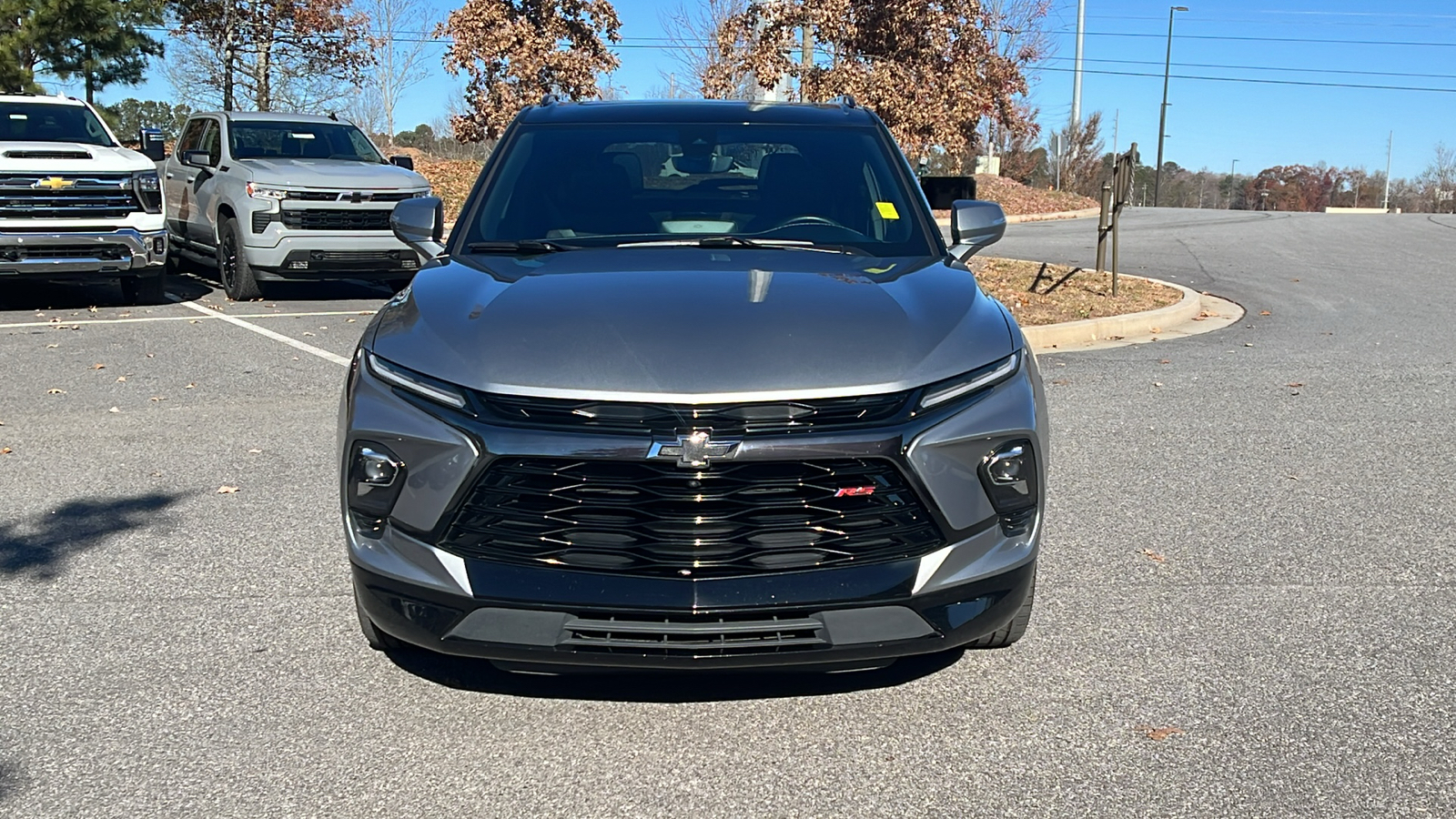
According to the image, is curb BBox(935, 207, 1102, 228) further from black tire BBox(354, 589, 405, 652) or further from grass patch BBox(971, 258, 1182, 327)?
black tire BBox(354, 589, 405, 652)

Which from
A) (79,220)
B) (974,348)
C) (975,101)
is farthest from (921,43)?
(974,348)

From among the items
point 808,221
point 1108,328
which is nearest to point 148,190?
point 1108,328

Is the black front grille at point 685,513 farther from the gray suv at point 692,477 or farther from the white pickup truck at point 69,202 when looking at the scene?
the white pickup truck at point 69,202

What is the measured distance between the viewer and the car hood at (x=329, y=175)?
12523 mm

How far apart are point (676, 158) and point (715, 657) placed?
237 cm

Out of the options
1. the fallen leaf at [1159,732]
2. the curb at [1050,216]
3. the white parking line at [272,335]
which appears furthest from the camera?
the curb at [1050,216]

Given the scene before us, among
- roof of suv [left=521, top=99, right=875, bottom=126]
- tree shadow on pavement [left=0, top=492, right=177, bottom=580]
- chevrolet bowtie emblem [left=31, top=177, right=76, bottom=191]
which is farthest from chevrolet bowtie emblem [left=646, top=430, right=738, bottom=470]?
chevrolet bowtie emblem [left=31, top=177, right=76, bottom=191]

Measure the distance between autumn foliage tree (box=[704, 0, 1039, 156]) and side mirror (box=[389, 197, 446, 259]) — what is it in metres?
10.1

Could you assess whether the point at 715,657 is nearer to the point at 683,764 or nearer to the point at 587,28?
the point at 683,764

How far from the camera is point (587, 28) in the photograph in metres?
22.8

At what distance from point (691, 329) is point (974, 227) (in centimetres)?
180

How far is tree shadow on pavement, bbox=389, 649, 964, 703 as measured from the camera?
374cm

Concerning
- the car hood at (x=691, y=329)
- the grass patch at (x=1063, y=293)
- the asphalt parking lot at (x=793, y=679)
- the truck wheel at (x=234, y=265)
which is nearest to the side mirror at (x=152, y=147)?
the truck wheel at (x=234, y=265)

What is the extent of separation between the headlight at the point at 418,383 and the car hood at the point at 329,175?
9.72 metres
